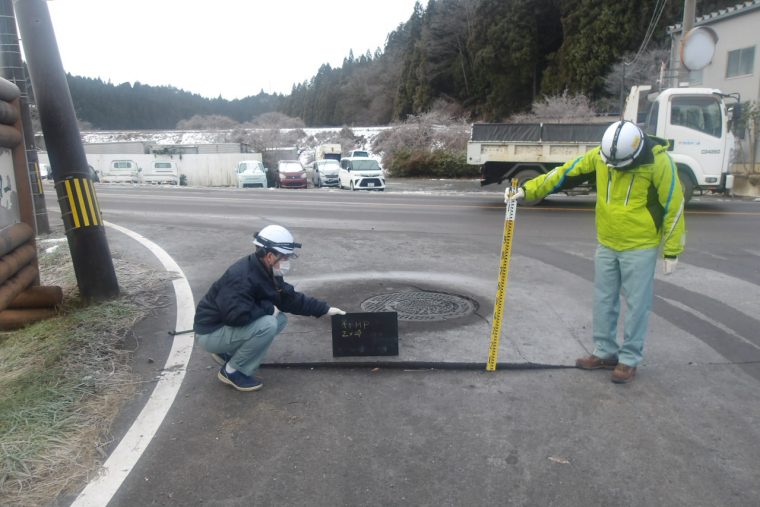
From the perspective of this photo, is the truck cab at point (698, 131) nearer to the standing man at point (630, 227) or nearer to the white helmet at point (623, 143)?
the standing man at point (630, 227)

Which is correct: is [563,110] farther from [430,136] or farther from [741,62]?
[741,62]

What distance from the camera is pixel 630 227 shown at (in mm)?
4105

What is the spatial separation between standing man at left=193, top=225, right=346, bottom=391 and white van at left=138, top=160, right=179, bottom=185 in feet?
108

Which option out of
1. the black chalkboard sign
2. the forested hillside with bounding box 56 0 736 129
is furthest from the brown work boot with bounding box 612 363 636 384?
the forested hillside with bounding box 56 0 736 129

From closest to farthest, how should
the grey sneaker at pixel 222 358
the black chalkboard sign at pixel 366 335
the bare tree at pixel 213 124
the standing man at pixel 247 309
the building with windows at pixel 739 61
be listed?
1. the standing man at pixel 247 309
2. the grey sneaker at pixel 222 358
3. the black chalkboard sign at pixel 366 335
4. the building with windows at pixel 739 61
5. the bare tree at pixel 213 124

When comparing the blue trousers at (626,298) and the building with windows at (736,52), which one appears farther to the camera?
the building with windows at (736,52)

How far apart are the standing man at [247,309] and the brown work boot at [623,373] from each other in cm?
253

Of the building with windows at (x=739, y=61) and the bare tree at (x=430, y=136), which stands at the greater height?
the building with windows at (x=739, y=61)

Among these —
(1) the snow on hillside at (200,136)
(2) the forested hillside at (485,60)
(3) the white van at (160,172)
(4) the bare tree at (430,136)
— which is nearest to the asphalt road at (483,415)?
(4) the bare tree at (430,136)

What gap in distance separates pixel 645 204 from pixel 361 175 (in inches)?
830

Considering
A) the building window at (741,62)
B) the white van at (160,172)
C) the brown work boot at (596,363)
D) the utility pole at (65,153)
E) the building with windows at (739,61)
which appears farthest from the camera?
the white van at (160,172)

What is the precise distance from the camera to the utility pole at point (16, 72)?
325 inches

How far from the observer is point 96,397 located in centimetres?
399

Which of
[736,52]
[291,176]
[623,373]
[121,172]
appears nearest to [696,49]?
[736,52]
